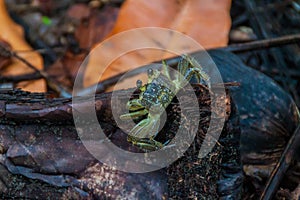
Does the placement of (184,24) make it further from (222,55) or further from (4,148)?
(4,148)

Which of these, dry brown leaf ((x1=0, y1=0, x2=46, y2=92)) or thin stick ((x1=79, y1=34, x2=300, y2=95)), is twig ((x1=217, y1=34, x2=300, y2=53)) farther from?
dry brown leaf ((x1=0, y1=0, x2=46, y2=92))

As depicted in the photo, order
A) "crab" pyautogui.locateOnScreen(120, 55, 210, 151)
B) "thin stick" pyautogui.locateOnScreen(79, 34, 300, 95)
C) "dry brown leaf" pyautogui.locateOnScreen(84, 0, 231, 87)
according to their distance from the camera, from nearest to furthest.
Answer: "crab" pyautogui.locateOnScreen(120, 55, 210, 151)
"thin stick" pyautogui.locateOnScreen(79, 34, 300, 95)
"dry brown leaf" pyautogui.locateOnScreen(84, 0, 231, 87)

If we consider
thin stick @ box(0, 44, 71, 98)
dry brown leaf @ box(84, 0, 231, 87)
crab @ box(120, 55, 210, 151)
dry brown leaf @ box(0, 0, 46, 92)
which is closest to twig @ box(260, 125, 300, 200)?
crab @ box(120, 55, 210, 151)

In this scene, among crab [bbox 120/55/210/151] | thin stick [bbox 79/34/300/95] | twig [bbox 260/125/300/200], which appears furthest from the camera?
thin stick [bbox 79/34/300/95]

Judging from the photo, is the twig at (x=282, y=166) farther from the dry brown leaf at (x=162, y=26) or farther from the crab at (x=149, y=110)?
the dry brown leaf at (x=162, y=26)

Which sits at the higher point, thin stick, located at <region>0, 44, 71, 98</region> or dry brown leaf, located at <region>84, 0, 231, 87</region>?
dry brown leaf, located at <region>84, 0, 231, 87</region>

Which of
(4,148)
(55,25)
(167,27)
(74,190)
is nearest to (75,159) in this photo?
(74,190)

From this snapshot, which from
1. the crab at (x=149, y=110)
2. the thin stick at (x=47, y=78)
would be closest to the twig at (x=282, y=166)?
the crab at (x=149, y=110)
